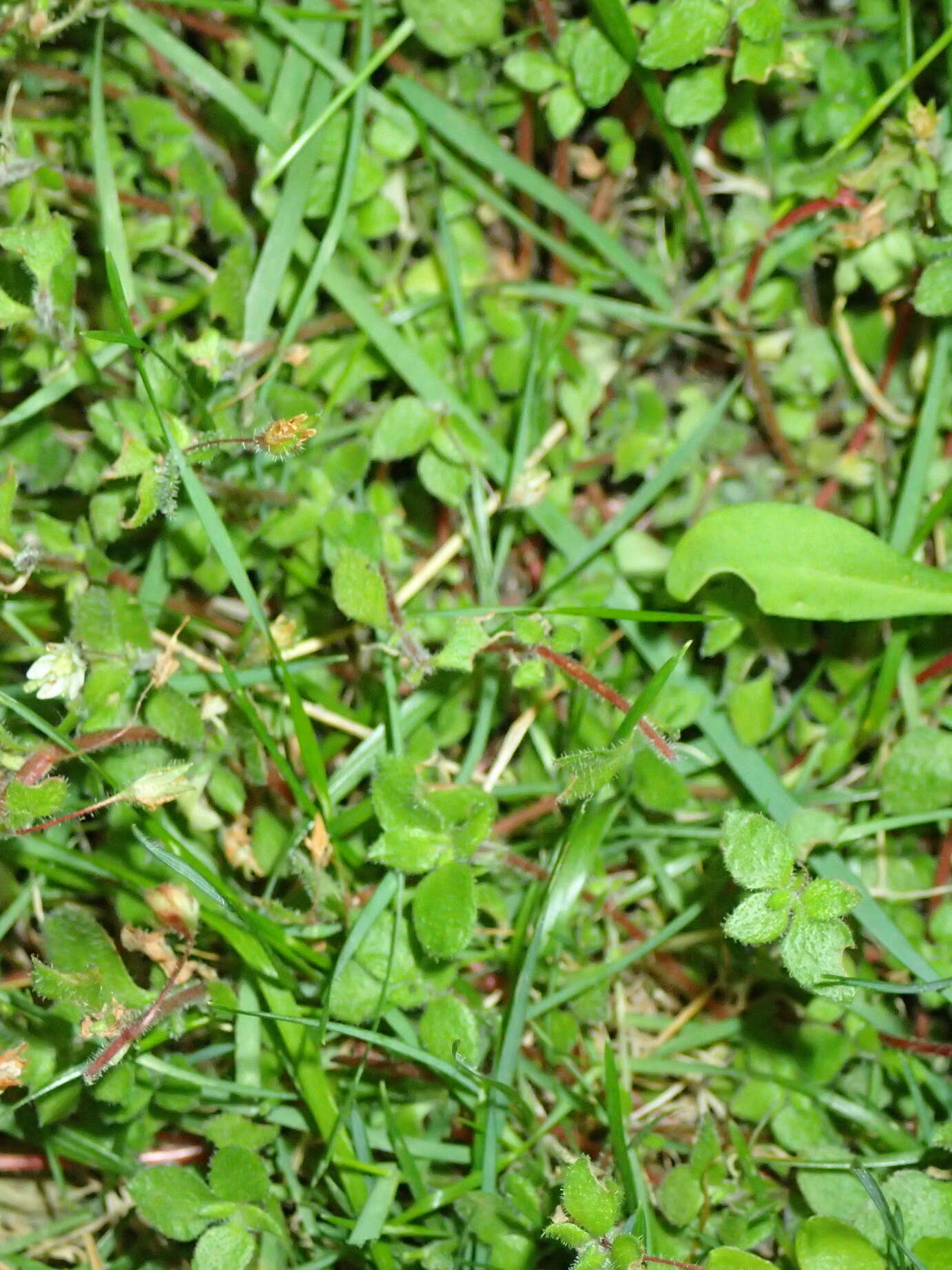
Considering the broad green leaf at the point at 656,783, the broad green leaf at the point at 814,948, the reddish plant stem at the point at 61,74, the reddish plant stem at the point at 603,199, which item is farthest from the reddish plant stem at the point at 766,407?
the reddish plant stem at the point at 61,74

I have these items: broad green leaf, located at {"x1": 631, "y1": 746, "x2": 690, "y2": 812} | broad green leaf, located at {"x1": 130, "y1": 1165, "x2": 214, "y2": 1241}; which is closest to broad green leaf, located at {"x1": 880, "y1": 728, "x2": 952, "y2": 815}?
broad green leaf, located at {"x1": 631, "y1": 746, "x2": 690, "y2": 812}

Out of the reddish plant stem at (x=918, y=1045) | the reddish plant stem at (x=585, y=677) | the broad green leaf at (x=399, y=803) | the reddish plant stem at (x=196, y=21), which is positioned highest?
the reddish plant stem at (x=196, y=21)

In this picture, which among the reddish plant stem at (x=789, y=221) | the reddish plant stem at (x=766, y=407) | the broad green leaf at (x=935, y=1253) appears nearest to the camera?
the broad green leaf at (x=935, y=1253)

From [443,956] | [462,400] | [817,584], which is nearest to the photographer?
[443,956]

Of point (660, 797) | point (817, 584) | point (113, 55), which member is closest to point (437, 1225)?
point (660, 797)

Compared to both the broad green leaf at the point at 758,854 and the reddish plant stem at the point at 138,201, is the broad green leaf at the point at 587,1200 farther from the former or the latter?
the reddish plant stem at the point at 138,201

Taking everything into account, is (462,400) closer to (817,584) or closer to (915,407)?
(817,584)
